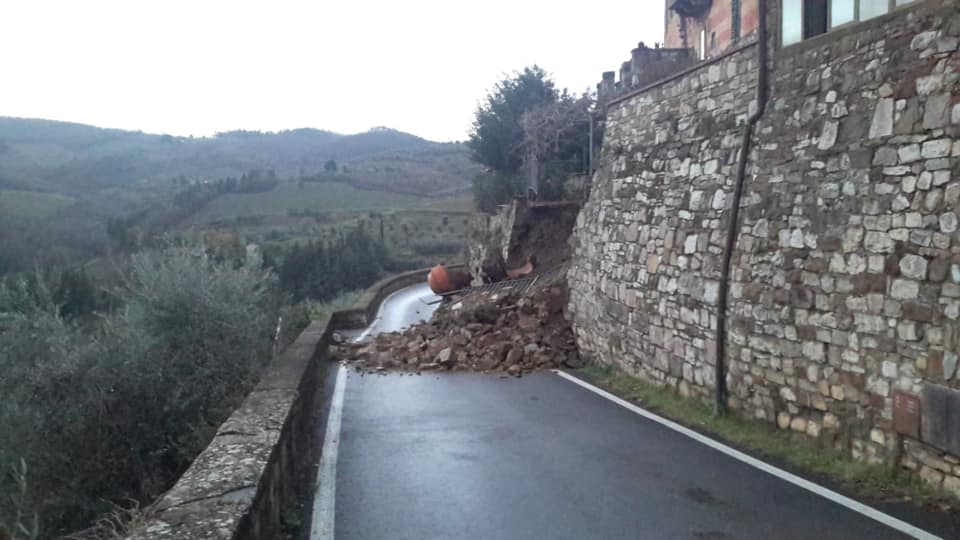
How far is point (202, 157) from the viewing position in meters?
113

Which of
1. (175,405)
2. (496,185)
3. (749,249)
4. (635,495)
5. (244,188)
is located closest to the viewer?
(635,495)

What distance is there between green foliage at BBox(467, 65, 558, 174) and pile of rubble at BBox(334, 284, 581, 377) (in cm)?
1519

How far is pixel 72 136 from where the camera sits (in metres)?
119

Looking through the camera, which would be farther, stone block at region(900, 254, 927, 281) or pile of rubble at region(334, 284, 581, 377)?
pile of rubble at region(334, 284, 581, 377)

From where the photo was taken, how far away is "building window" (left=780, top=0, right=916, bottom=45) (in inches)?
271

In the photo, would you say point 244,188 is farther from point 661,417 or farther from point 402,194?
point 661,417

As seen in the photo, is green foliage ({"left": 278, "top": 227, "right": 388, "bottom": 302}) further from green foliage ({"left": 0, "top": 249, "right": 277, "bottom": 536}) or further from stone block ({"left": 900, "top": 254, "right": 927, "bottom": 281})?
stone block ({"left": 900, "top": 254, "right": 927, "bottom": 281})

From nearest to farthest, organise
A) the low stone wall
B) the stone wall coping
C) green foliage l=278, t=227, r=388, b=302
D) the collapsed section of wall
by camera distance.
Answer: the low stone wall < the stone wall coping < the collapsed section of wall < green foliage l=278, t=227, r=388, b=302

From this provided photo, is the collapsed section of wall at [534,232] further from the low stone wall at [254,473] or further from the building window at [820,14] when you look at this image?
the building window at [820,14]

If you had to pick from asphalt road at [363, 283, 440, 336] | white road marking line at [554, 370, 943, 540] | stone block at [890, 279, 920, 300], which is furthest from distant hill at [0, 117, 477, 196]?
stone block at [890, 279, 920, 300]

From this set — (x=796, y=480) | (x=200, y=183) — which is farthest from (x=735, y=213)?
(x=200, y=183)

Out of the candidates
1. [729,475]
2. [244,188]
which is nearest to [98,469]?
[729,475]

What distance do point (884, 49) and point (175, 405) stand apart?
27.0 ft

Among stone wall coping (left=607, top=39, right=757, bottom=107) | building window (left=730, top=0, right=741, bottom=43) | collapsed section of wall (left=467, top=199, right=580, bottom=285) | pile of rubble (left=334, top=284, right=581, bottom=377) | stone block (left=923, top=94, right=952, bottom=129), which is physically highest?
building window (left=730, top=0, right=741, bottom=43)
